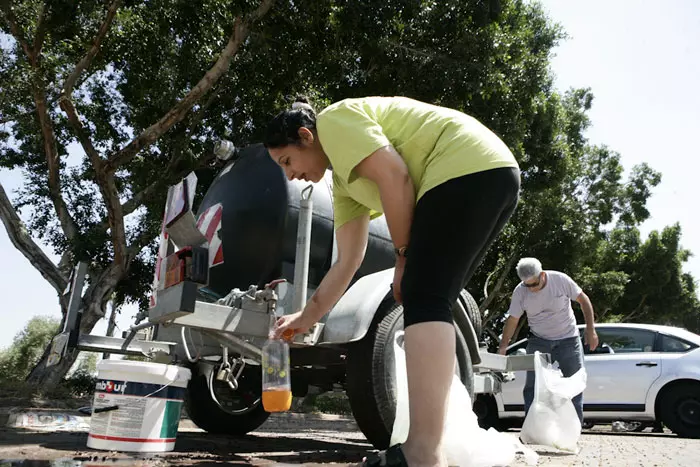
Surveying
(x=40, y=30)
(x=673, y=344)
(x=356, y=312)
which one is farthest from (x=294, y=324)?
(x=40, y=30)

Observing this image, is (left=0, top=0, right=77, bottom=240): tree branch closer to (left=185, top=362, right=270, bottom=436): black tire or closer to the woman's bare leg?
(left=185, top=362, right=270, bottom=436): black tire

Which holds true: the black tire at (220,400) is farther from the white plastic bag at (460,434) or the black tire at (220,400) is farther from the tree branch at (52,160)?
the tree branch at (52,160)

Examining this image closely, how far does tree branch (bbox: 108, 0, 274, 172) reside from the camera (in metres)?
9.15

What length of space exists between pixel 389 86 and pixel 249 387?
23.4 ft

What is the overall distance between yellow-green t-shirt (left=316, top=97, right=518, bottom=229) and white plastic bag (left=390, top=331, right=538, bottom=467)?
815 mm

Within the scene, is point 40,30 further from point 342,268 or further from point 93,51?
point 342,268

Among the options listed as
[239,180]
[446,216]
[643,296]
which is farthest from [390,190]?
[643,296]

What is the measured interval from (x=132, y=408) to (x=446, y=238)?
1849mm

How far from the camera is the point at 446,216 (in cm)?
179

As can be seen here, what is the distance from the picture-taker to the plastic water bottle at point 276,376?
2486 mm

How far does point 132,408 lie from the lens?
282cm

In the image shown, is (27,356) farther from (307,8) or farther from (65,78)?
(307,8)

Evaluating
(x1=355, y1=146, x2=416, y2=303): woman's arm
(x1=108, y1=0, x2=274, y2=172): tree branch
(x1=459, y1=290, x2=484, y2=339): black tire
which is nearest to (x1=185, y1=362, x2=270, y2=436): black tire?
(x1=459, y1=290, x2=484, y2=339): black tire

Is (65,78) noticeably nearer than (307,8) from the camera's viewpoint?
No
